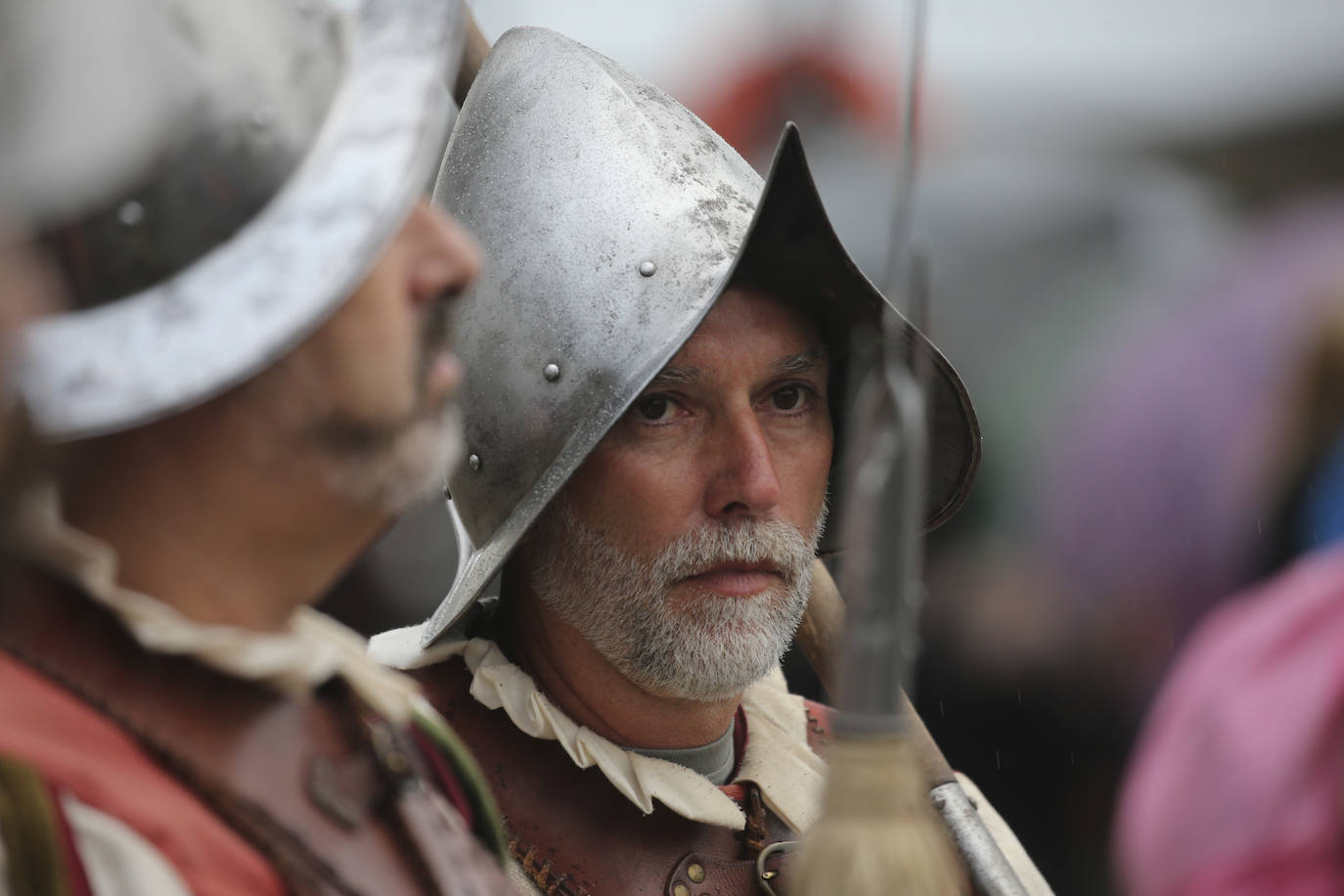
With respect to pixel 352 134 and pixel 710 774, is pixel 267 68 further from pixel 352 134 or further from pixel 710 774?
pixel 710 774

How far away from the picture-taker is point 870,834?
154 centimetres

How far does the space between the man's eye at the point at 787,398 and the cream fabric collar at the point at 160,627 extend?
1338 mm

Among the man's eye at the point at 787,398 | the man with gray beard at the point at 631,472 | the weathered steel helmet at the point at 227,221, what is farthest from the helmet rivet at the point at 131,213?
the man's eye at the point at 787,398

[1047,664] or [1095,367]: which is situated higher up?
[1095,367]

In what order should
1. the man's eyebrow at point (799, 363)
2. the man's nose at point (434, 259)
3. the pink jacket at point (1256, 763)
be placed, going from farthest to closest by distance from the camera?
the man's eyebrow at point (799, 363) → the pink jacket at point (1256, 763) → the man's nose at point (434, 259)

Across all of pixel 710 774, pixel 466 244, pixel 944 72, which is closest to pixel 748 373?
pixel 710 774

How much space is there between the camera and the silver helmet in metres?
2.74

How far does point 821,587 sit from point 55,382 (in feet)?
6.38

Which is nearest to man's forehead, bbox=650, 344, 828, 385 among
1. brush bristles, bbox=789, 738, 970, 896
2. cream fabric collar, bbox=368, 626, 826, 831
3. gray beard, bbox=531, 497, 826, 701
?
gray beard, bbox=531, 497, 826, 701

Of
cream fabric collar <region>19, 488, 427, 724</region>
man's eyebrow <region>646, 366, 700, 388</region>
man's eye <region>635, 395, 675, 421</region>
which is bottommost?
cream fabric collar <region>19, 488, 427, 724</region>

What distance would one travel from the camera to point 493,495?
9.42ft

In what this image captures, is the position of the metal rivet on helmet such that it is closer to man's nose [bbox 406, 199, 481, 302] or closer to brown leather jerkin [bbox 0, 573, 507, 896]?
man's nose [bbox 406, 199, 481, 302]

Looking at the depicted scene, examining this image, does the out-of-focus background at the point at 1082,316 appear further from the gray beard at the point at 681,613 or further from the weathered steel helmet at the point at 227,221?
the weathered steel helmet at the point at 227,221

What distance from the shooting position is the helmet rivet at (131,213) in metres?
1.56
